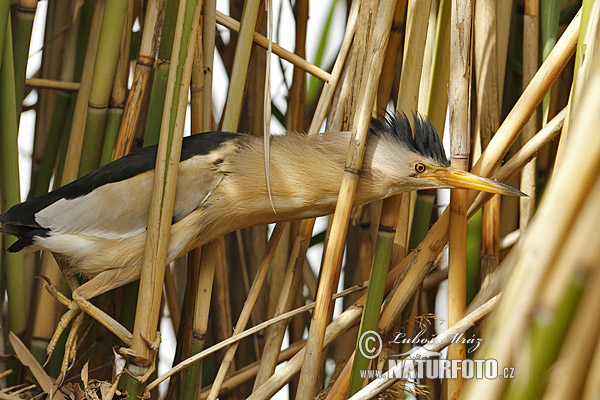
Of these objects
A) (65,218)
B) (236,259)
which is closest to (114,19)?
(65,218)

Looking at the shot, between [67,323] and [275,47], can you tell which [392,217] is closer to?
[275,47]

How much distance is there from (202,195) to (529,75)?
2.07 feet

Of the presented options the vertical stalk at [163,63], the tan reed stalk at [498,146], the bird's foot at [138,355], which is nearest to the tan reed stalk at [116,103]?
the vertical stalk at [163,63]

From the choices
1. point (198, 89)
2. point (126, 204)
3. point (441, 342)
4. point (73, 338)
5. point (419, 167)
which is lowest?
point (73, 338)

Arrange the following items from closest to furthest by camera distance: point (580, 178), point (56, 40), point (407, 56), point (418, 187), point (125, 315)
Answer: point (580, 178), point (407, 56), point (418, 187), point (125, 315), point (56, 40)

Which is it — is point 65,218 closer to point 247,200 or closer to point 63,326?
point 63,326

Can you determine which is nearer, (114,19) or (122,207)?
(114,19)

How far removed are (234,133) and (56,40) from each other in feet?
1.88

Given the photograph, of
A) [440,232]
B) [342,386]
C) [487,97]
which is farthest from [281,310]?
[487,97]

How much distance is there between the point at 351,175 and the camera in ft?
2.72

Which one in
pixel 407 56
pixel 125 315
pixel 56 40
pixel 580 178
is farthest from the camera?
pixel 56 40

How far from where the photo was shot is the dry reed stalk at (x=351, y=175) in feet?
2.70

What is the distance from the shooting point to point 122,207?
3.58ft

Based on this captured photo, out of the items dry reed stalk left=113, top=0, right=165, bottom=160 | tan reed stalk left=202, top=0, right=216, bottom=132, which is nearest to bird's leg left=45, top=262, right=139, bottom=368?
dry reed stalk left=113, top=0, right=165, bottom=160
